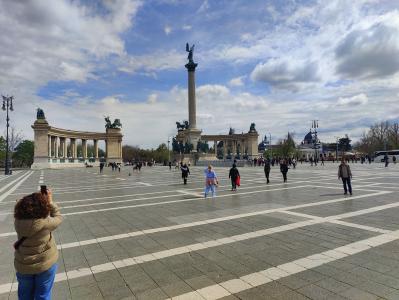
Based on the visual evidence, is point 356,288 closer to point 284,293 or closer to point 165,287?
point 284,293

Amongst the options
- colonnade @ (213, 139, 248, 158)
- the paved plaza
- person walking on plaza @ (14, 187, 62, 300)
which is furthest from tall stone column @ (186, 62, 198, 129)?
person walking on plaza @ (14, 187, 62, 300)

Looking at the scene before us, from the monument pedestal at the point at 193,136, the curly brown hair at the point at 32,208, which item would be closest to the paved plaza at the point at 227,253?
the curly brown hair at the point at 32,208

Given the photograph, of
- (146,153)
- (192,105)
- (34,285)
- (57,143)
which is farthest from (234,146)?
(34,285)

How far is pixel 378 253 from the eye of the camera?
6.20 metres

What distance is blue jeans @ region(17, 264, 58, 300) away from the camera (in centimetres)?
350

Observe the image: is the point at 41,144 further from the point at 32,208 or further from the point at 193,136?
the point at 32,208

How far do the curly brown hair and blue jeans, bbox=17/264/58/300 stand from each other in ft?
2.11

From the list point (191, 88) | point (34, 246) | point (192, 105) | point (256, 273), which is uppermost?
point (191, 88)

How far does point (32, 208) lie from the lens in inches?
133

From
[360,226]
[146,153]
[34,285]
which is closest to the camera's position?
[34,285]

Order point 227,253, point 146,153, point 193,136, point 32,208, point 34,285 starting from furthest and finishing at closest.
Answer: point 146,153
point 193,136
point 227,253
point 34,285
point 32,208

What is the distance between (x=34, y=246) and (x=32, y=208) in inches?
16.5

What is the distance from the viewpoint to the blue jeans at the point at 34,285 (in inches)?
138

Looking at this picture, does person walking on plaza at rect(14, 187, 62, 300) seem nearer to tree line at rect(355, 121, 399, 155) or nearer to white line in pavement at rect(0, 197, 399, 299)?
white line in pavement at rect(0, 197, 399, 299)
